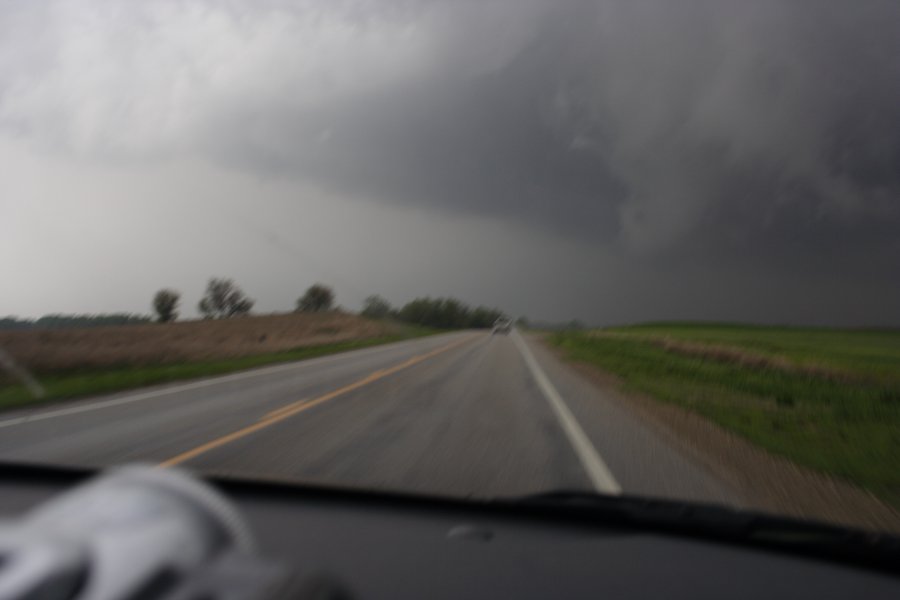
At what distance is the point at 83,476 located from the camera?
14.2 ft

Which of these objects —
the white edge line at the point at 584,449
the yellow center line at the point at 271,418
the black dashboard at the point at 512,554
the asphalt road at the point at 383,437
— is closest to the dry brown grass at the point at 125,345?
the asphalt road at the point at 383,437

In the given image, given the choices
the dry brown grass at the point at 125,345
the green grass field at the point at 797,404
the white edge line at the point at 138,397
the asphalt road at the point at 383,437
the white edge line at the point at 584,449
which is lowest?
the green grass field at the point at 797,404

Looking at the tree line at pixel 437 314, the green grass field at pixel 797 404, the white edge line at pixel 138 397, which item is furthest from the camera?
the tree line at pixel 437 314

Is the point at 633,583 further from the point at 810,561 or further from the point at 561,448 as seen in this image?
the point at 561,448

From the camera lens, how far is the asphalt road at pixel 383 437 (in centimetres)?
594

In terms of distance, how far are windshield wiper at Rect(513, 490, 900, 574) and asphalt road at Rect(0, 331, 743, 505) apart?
1.02m

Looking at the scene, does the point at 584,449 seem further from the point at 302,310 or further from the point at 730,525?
the point at 302,310

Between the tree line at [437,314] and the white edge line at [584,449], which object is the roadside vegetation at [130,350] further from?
the tree line at [437,314]

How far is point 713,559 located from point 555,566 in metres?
0.79

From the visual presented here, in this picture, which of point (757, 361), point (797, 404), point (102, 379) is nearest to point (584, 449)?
point (797, 404)

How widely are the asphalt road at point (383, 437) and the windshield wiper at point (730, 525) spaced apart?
1022 mm

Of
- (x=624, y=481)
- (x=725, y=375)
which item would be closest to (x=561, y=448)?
(x=624, y=481)

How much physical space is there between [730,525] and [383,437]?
16.5 ft

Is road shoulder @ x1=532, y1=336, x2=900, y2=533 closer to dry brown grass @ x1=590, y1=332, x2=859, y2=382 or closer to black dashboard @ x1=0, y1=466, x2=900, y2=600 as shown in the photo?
black dashboard @ x1=0, y1=466, x2=900, y2=600
